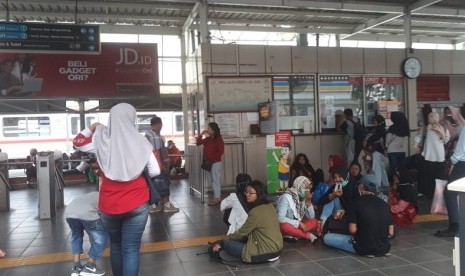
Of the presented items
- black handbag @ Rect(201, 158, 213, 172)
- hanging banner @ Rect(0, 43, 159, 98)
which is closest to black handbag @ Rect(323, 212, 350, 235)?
black handbag @ Rect(201, 158, 213, 172)

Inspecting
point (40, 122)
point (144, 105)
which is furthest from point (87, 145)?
point (40, 122)

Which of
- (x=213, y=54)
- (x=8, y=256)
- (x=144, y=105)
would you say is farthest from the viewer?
(x=144, y=105)

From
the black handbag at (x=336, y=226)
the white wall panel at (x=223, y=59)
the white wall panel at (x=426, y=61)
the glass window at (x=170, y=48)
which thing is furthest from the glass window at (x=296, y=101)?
the glass window at (x=170, y=48)

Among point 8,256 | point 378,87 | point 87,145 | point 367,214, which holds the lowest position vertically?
point 8,256

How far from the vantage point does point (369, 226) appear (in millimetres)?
3984

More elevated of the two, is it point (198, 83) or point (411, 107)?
point (198, 83)

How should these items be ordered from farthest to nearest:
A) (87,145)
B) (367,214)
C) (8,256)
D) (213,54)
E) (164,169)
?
1. (213,54)
2. (164,169)
3. (8,256)
4. (367,214)
5. (87,145)

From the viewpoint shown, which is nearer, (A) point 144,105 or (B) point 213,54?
(B) point 213,54

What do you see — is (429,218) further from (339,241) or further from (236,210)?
(236,210)

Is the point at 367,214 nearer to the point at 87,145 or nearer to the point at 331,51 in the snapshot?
the point at 87,145

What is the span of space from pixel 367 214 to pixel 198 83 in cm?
542

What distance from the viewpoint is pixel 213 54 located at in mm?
8219

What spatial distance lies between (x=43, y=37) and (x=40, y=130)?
27.1ft

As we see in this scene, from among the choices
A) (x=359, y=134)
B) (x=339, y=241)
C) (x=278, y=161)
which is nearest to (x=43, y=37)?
(x=278, y=161)
